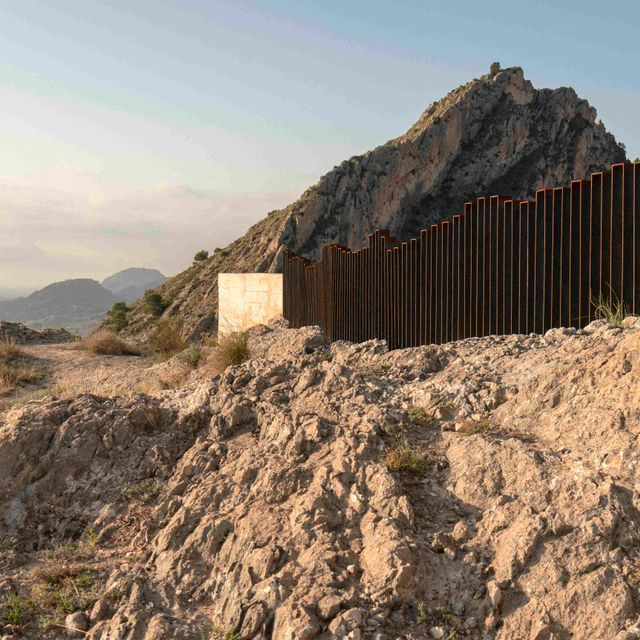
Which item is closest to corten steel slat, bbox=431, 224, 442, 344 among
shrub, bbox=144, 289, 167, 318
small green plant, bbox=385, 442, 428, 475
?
small green plant, bbox=385, 442, 428, 475

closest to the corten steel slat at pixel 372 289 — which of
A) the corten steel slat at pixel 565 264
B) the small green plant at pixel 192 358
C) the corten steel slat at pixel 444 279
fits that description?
the corten steel slat at pixel 444 279

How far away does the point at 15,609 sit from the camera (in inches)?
159

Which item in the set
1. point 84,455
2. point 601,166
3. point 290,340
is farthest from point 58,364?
point 601,166

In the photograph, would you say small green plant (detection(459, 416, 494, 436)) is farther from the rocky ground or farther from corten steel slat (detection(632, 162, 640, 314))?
corten steel slat (detection(632, 162, 640, 314))

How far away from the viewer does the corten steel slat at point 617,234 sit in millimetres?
6234

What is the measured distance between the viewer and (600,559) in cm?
348

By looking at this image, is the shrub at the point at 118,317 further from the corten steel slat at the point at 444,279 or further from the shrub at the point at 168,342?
the corten steel slat at the point at 444,279

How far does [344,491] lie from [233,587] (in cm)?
99

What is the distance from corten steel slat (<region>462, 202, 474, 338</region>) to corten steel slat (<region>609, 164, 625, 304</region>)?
1.82 meters

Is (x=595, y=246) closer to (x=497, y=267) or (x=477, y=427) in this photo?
(x=497, y=267)

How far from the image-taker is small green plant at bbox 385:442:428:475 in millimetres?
4586

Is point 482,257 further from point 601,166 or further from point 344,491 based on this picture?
point 601,166

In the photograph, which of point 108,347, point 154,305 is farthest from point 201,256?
point 108,347

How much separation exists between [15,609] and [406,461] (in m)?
2.81
